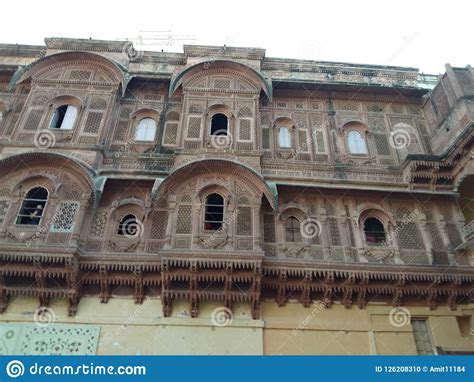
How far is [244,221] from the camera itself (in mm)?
11539

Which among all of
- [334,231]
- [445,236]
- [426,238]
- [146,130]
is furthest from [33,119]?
[445,236]

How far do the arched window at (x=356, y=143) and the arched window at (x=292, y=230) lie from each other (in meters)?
3.56

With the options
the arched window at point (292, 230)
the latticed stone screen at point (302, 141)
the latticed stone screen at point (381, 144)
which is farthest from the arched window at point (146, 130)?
the latticed stone screen at point (381, 144)

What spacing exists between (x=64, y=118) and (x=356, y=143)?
32.2ft

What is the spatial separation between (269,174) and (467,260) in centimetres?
606

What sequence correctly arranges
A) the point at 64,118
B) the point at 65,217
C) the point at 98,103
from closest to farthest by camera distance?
the point at 65,217 → the point at 64,118 → the point at 98,103

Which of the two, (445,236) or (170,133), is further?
(170,133)

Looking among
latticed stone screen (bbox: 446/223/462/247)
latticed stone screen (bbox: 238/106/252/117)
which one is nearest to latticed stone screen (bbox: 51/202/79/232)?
latticed stone screen (bbox: 238/106/252/117)

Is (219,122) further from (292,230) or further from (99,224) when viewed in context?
(99,224)

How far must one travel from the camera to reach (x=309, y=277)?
10930 millimetres

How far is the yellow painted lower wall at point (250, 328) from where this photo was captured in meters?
10.4

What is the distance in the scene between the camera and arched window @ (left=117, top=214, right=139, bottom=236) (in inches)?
465

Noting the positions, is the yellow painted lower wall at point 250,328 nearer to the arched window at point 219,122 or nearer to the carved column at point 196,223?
the carved column at point 196,223

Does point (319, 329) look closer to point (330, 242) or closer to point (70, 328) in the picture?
point (330, 242)
